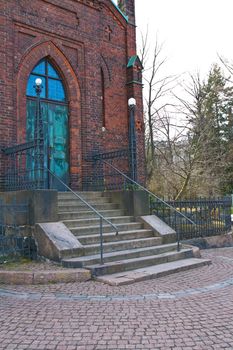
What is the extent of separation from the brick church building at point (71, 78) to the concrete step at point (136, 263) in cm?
404

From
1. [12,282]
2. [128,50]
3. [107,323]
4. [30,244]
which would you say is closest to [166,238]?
[30,244]

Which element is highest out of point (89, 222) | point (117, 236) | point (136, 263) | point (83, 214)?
point (83, 214)

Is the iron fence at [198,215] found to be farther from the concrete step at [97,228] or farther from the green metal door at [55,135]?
the green metal door at [55,135]

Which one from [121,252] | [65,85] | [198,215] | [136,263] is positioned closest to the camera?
[136,263]

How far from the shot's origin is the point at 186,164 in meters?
21.8

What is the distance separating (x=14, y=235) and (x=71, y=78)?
6.11 metres

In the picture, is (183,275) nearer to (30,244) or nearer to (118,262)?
(118,262)

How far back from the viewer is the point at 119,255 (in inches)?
304

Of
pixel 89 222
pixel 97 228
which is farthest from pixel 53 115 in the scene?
pixel 97 228

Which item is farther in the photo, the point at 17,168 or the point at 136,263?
the point at 17,168

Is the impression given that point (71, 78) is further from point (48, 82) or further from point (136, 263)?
point (136, 263)

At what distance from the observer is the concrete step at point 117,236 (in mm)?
8258

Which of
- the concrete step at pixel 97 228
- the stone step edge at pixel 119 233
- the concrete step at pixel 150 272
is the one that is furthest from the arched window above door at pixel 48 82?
the concrete step at pixel 150 272

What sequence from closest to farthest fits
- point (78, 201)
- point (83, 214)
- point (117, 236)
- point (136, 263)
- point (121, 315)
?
1. point (121, 315)
2. point (136, 263)
3. point (117, 236)
4. point (83, 214)
5. point (78, 201)
